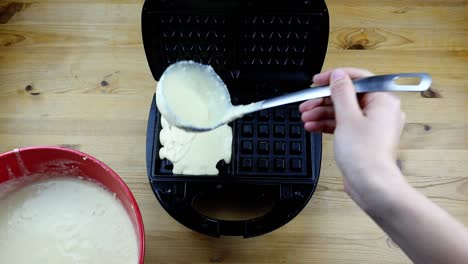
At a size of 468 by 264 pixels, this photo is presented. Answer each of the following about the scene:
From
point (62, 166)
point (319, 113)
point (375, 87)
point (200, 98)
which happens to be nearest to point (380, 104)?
point (375, 87)

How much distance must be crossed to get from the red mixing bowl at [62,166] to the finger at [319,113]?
31 cm

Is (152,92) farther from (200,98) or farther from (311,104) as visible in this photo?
(311,104)

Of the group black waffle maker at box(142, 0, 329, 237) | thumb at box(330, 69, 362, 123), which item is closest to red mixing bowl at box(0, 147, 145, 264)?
black waffle maker at box(142, 0, 329, 237)

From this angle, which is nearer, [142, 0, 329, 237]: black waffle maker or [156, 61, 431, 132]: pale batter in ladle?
Answer: [156, 61, 431, 132]: pale batter in ladle

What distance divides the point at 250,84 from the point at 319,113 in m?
0.17

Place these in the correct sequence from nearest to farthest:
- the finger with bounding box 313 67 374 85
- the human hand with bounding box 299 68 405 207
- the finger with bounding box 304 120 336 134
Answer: the human hand with bounding box 299 68 405 207, the finger with bounding box 313 67 374 85, the finger with bounding box 304 120 336 134

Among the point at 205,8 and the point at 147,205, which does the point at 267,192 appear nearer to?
the point at 147,205

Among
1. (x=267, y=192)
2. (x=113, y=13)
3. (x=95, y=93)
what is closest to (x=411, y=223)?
(x=267, y=192)

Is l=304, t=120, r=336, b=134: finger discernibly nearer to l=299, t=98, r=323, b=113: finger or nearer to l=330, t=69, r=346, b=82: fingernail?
l=299, t=98, r=323, b=113: finger

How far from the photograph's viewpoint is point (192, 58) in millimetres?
957

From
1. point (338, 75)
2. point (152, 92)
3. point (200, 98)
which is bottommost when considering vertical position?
point (152, 92)

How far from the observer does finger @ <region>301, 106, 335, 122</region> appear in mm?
841

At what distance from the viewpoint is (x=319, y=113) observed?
842 millimetres

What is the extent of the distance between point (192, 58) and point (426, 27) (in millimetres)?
528
